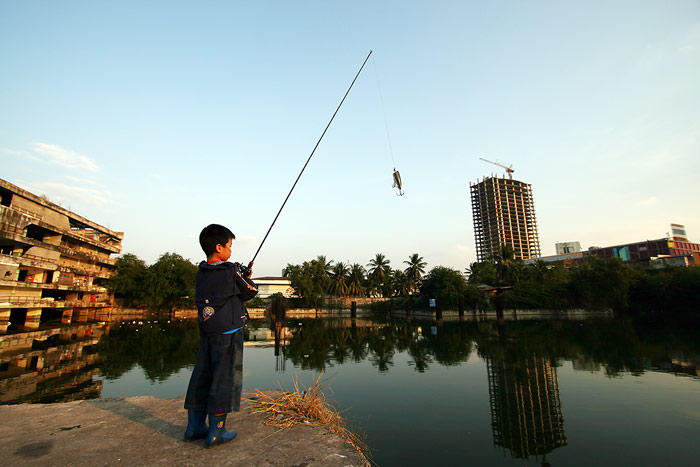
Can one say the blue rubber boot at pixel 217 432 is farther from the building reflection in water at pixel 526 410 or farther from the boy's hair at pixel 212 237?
the building reflection in water at pixel 526 410

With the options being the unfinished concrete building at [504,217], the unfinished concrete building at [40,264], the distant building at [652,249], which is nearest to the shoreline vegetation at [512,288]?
the unfinished concrete building at [40,264]

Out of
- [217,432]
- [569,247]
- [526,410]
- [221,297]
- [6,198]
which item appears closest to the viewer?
[217,432]

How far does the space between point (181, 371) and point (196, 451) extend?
1012 cm

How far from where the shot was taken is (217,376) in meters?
3.10

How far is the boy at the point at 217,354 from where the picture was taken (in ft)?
10.0

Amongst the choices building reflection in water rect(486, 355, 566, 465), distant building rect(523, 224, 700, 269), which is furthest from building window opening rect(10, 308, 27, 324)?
distant building rect(523, 224, 700, 269)

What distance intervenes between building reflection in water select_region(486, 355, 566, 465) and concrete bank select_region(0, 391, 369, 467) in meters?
4.92

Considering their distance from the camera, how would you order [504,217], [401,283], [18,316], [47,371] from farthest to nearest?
[504,217], [401,283], [18,316], [47,371]

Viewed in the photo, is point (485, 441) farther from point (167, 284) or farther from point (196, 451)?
point (167, 284)

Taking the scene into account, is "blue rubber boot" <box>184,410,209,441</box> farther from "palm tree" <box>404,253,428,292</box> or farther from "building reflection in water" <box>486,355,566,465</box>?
"palm tree" <box>404,253,428,292</box>

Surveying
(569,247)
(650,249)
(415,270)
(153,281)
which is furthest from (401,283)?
(569,247)

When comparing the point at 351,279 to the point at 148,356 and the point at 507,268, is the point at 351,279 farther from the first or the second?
the point at 148,356

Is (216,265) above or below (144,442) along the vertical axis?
above

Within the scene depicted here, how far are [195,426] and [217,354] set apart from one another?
72cm
